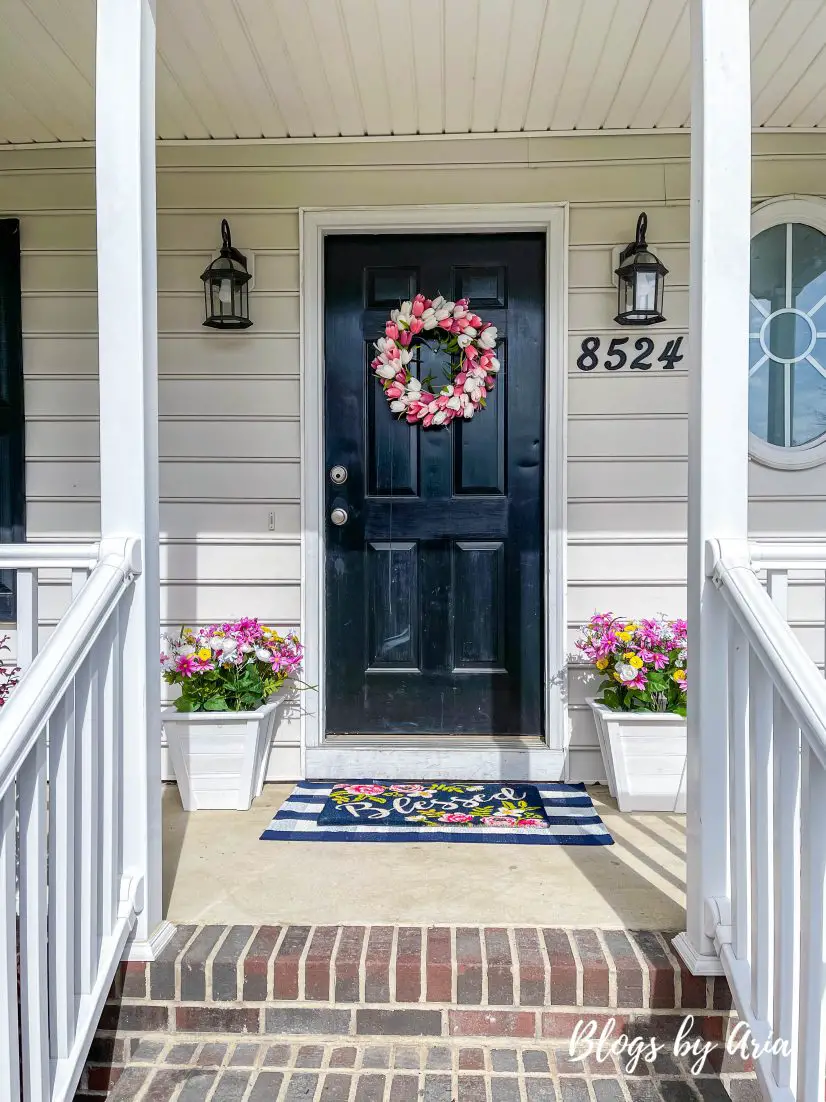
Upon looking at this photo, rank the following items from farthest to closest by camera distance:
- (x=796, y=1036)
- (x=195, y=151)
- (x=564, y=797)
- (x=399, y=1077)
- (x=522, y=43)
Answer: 1. (x=195, y=151)
2. (x=564, y=797)
3. (x=522, y=43)
4. (x=399, y=1077)
5. (x=796, y=1036)

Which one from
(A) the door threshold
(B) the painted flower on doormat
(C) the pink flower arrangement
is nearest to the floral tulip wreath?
(A) the door threshold

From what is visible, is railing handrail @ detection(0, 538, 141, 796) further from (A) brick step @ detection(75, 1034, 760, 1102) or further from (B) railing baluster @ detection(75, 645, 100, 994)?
(A) brick step @ detection(75, 1034, 760, 1102)

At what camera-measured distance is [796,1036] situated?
1335mm

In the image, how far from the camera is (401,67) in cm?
239

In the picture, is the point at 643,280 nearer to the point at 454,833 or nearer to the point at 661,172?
the point at 661,172

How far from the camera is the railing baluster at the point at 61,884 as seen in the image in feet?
4.58

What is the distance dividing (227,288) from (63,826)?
194 cm

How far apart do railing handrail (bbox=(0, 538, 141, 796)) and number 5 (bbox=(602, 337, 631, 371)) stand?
1.82 metres

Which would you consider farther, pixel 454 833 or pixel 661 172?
pixel 661 172

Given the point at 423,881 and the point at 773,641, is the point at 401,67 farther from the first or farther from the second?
the point at 423,881

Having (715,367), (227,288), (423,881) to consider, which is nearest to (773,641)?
(715,367)

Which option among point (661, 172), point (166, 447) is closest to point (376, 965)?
point (166, 447)

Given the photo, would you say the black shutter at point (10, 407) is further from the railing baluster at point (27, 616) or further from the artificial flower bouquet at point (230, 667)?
the railing baluster at point (27, 616)

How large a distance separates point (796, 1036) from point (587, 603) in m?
1.67
